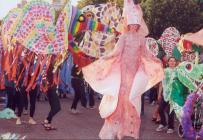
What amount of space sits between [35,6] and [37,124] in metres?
2.49

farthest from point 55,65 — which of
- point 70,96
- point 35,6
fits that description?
point 70,96

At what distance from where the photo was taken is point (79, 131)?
412 inches

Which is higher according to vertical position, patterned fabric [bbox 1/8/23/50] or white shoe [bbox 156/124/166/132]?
patterned fabric [bbox 1/8/23/50]

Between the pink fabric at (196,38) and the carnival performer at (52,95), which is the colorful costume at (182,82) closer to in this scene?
the pink fabric at (196,38)

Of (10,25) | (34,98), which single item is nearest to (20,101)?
(34,98)

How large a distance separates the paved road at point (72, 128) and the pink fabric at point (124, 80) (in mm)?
1152

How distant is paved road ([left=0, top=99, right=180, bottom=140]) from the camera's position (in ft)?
32.2

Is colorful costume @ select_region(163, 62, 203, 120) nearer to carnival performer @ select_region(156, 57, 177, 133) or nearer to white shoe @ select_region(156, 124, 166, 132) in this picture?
carnival performer @ select_region(156, 57, 177, 133)

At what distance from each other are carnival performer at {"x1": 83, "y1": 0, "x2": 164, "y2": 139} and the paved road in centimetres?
116

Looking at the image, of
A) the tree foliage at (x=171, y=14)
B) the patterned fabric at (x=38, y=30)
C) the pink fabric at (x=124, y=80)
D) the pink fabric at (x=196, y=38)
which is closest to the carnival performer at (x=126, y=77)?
the pink fabric at (x=124, y=80)

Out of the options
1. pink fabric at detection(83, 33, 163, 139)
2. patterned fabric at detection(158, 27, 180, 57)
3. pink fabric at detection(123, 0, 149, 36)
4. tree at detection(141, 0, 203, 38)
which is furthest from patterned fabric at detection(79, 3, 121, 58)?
tree at detection(141, 0, 203, 38)

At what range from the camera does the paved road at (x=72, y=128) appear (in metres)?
9.83

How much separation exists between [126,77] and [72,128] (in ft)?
8.58

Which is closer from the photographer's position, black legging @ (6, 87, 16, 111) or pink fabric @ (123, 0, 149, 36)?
pink fabric @ (123, 0, 149, 36)
